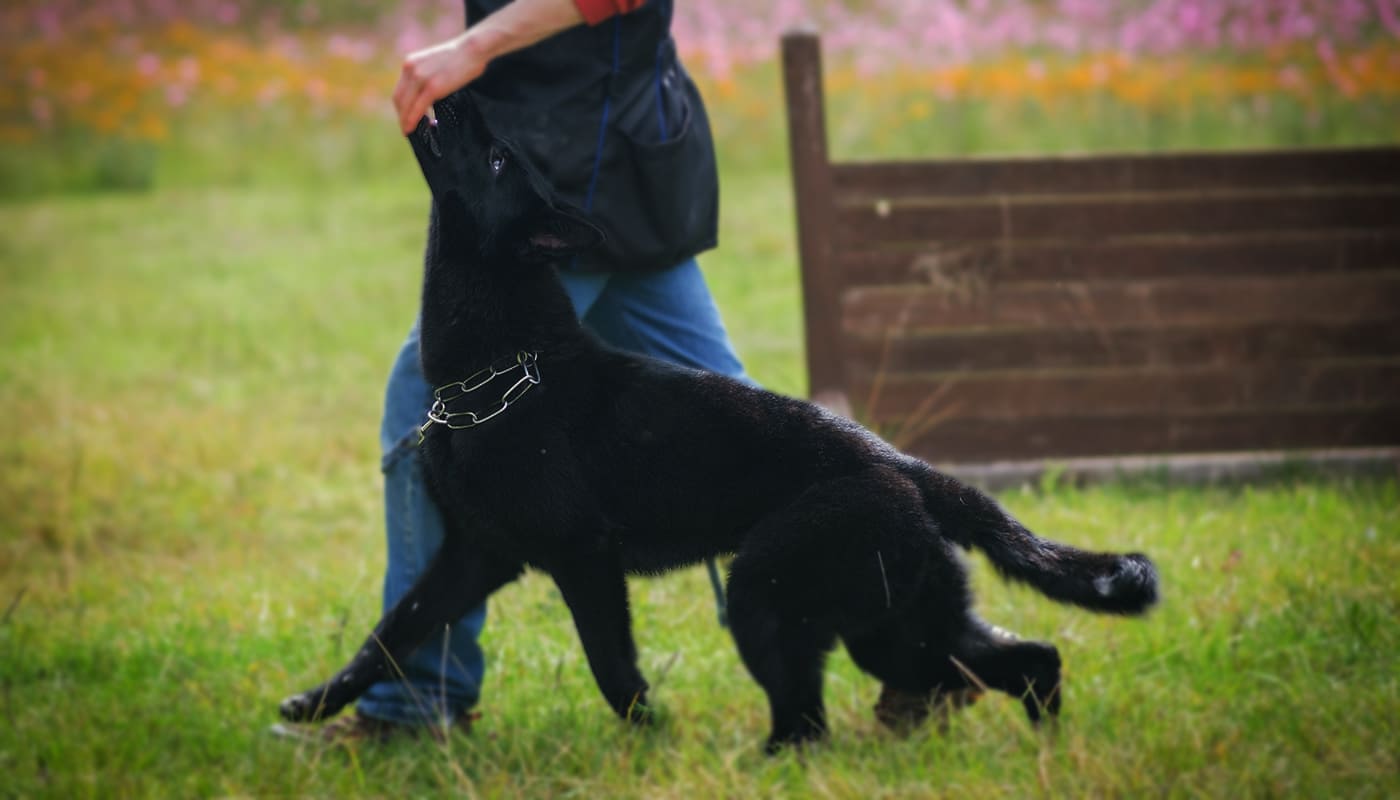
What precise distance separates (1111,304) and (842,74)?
7156 mm

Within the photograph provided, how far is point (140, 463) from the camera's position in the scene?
5539mm

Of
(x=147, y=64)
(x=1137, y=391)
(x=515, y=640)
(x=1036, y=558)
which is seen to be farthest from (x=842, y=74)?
(x=1036, y=558)

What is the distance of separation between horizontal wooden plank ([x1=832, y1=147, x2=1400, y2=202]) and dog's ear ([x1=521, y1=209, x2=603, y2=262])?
2.42m

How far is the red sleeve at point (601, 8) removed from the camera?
2562 millimetres

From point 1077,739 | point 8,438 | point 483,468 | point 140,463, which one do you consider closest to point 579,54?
point 483,468

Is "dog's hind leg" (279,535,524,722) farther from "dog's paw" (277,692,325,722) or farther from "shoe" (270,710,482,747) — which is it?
"shoe" (270,710,482,747)

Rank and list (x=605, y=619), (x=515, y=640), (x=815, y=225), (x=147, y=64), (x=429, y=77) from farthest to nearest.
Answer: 1. (x=147, y=64)
2. (x=815, y=225)
3. (x=515, y=640)
4. (x=605, y=619)
5. (x=429, y=77)

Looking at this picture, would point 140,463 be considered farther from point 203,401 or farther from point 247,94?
point 247,94

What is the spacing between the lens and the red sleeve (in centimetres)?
256

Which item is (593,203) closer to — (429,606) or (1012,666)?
(429,606)

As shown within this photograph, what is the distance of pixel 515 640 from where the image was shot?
3.54m

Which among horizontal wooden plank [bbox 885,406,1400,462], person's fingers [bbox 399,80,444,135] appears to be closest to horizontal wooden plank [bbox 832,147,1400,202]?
horizontal wooden plank [bbox 885,406,1400,462]

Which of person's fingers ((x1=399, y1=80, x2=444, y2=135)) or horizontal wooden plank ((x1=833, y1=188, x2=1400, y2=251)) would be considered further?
horizontal wooden plank ((x1=833, y1=188, x2=1400, y2=251))

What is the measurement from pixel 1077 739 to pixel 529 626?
155 cm
